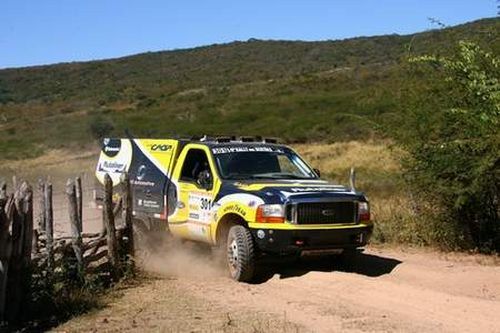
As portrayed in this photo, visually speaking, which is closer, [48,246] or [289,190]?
[48,246]

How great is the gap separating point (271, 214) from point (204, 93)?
63.4m

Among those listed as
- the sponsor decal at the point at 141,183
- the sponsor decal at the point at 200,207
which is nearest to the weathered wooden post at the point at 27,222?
the sponsor decal at the point at 200,207

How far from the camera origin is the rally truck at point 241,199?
1081 cm

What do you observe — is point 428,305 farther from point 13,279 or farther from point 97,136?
point 97,136

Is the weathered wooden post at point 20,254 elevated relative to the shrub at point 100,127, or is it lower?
lower

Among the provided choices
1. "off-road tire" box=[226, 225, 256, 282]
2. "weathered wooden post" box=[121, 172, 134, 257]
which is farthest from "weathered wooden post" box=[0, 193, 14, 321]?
"off-road tire" box=[226, 225, 256, 282]

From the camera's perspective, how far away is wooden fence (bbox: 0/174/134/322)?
29.5ft

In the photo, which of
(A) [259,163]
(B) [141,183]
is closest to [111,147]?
(B) [141,183]

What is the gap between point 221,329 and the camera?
8578 millimetres

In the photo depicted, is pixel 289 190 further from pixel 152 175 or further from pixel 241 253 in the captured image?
pixel 152 175

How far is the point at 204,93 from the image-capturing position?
73.6 meters

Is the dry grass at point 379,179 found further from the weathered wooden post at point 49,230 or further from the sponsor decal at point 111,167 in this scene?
the weathered wooden post at point 49,230

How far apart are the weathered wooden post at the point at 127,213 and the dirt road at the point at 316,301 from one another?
626 millimetres

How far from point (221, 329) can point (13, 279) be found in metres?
→ 2.47
